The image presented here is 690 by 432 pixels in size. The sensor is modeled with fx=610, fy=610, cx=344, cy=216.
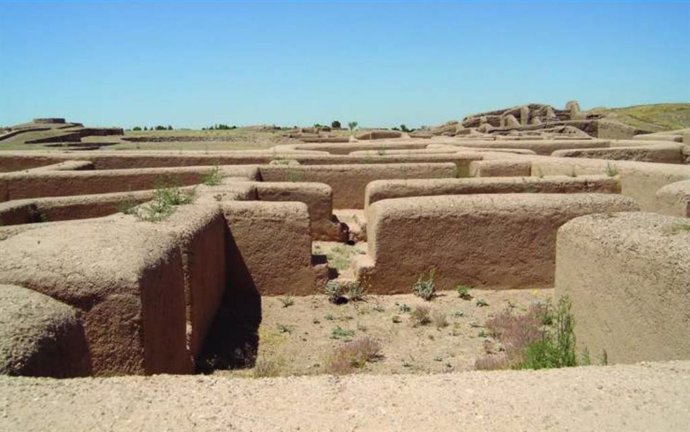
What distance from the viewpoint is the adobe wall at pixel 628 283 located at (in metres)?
3.42

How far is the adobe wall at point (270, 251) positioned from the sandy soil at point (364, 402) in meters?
3.83

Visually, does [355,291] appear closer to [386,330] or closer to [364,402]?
[386,330]

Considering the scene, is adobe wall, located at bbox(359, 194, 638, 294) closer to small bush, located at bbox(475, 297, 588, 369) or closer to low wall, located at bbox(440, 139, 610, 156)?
small bush, located at bbox(475, 297, 588, 369)

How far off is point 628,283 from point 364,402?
2.25 meters

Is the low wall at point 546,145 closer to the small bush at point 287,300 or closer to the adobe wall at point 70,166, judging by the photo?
the adobe wall at point 70,166

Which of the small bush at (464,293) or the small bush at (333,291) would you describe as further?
the small bush at (464,293)

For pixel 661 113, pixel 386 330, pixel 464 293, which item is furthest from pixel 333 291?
pixel 661 113

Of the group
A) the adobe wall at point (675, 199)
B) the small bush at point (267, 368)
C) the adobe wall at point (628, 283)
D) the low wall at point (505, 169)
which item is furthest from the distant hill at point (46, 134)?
the adobe wall at point (628, 283)

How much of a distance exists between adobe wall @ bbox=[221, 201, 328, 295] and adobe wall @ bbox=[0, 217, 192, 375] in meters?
2.40

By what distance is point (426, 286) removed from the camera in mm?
6516

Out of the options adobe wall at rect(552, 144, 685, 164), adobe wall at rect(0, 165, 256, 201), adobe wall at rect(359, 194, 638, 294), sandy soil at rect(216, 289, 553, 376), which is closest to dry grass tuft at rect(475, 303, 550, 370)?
sandy soil at rect(216, 289, 553, 376)

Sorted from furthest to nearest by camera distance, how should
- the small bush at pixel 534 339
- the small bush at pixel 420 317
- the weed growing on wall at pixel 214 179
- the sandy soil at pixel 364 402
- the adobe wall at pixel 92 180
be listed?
the adobe wall at pixel 92 180, the weed growing on wall at pixel 214 179, the small bush at pixel 420 317, the small bush at pixel 534 339, the sandy soil at pixel 364 402

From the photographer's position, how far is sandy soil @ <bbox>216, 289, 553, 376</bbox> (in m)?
4.89

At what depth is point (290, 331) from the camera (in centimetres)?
566
